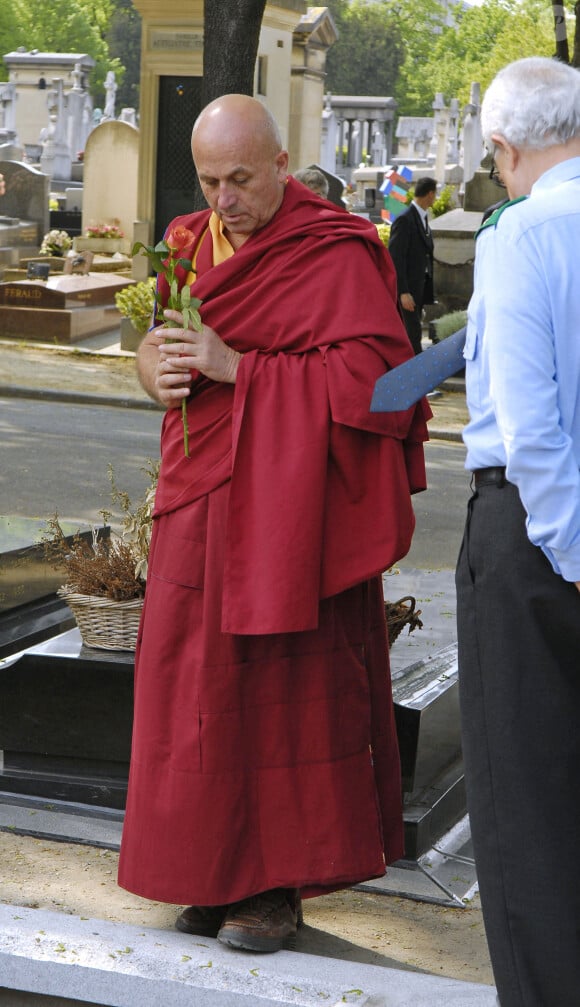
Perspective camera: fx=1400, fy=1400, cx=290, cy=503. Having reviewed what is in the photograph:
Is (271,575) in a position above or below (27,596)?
above

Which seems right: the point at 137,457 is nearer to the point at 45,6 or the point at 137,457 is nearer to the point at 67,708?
the point at 67,708

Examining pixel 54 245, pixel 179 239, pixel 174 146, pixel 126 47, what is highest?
pixel 126 47

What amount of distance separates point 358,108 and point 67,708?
53578 mm

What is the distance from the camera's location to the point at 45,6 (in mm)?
74000

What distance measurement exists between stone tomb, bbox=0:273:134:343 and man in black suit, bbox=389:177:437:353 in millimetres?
4808

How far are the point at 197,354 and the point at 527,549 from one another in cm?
88

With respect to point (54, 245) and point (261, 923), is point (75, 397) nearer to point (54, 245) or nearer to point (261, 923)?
point (54, 245)

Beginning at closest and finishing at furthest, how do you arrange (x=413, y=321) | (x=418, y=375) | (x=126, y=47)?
1. (x=418, y=375)
2. (x=413, y=321)
3. (x=126, y=47)

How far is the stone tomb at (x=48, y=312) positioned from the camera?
15.3 meters

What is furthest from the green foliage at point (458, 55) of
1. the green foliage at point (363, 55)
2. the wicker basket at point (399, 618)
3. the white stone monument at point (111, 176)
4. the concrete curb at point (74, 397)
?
the wicker basket at point (399, 618)

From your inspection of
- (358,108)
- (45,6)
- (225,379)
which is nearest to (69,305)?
(225,379)

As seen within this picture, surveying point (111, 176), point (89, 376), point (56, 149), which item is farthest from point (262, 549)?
point (56, 149)

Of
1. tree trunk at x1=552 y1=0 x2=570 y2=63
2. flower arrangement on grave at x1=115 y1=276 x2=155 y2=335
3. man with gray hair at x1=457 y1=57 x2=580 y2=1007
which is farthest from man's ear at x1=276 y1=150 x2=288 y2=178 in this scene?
flower arrangement on grave at x1=115 y1=276 x2=155 y2=335

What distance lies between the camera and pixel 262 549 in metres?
2.80
